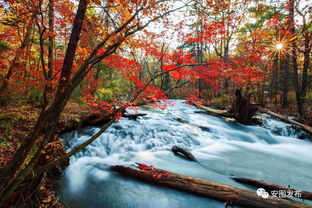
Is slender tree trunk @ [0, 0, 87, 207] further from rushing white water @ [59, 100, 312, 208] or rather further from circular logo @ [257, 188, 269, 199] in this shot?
circular logo @ [257, 188, 269, 199]

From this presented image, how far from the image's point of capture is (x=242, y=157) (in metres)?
6.05

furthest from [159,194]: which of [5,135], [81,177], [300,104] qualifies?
[300,104]

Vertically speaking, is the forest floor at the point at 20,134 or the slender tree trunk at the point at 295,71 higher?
the slender tree trunk at the point at 295,71

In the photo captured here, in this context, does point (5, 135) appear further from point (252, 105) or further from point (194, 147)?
point (252, 105)

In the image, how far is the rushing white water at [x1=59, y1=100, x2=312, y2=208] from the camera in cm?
358

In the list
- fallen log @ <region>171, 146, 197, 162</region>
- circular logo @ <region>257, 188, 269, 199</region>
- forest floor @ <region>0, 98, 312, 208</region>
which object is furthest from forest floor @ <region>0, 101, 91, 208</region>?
circular logo @ <region>257, 188, 269, 199</region>

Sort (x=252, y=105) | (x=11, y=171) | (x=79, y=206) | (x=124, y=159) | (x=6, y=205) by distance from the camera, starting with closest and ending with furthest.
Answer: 1. (x=11, y=171)
2. (x=6, y=205)
3. (x=79, y=206)
4. (x=124, y=159)
5. (x=252, y=105)

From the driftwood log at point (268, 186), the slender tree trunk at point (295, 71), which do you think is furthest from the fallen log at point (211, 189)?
the slender tree trunk at point (295, 71)

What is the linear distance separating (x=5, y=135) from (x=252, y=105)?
411 inches

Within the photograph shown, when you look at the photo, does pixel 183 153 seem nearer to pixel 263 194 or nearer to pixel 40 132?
pixel 263 194

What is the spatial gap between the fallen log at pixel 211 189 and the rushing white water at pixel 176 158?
134mm

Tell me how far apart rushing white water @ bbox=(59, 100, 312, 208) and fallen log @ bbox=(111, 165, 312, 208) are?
134 mm

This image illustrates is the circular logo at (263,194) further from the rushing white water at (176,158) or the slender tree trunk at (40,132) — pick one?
the slender tree trunk at (40,132)

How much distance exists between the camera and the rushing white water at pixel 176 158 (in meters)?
3.58
